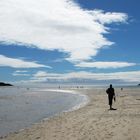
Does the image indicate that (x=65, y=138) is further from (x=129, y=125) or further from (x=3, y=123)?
(x=3, y=123)

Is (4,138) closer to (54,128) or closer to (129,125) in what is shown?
(54,128)

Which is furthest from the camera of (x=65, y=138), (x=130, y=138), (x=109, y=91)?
(x=109, y=91)

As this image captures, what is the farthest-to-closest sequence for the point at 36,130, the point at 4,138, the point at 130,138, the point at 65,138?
1. the point at 36,130
2. the point at 4,138
3. the point at 65,138
4. the point at 130,138

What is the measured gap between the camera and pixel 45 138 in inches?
647

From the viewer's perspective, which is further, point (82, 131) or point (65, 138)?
point (82, 131)

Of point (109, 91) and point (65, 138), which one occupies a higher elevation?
point (109, 91)

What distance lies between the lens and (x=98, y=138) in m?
15.5

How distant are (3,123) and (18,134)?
21.8 ft

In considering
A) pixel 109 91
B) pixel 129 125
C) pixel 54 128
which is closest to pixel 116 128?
pixel 129 125

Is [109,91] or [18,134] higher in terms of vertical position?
[109,91]

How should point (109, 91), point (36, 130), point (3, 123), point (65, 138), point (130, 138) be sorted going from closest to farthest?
point (130, 138)
point (65, 138)
point (36, 130)
point (3, 123)
point (109, 91)

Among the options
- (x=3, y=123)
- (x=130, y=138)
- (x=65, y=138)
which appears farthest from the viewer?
(x=3, y=123)

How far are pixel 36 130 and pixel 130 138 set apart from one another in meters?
6.70

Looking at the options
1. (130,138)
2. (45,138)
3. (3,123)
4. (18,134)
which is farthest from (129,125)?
(3,123)
